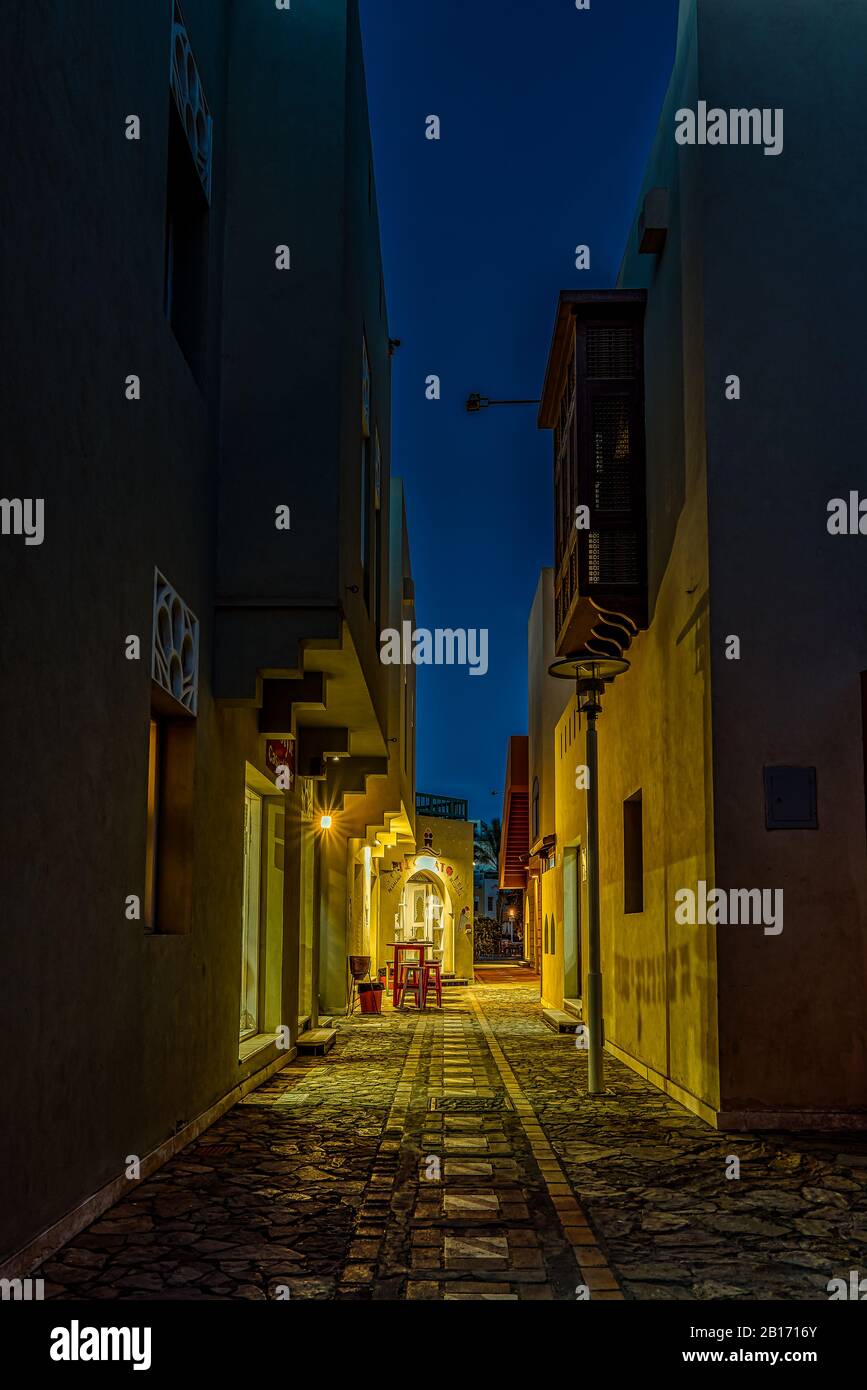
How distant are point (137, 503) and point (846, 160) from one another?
6054 mm

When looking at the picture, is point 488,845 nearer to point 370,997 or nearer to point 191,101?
point 370,997

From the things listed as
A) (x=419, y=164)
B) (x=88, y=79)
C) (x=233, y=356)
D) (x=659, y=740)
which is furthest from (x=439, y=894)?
(x=419, y=164)

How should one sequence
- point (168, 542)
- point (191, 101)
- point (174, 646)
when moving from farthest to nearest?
point (191, 101)
point (174, 646)
point (168, 542)

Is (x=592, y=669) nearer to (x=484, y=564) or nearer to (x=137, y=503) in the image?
(x=137, y=503)

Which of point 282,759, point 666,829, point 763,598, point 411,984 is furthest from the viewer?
point 411,984

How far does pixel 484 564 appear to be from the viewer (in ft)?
464

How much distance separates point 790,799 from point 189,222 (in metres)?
5.71

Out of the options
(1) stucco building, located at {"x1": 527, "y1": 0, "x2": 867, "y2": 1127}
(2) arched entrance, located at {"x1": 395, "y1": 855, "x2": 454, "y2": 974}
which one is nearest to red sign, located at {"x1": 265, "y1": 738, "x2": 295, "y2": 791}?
(1) stucco building, located at {"x1": 527, "y1": 0, "x2": 867, "y2": 1127}

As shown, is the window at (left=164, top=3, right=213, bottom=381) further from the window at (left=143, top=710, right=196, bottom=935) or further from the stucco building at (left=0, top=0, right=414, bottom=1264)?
the window at (left=143, top=710, right=196, bottom=935)

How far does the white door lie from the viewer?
39.7ft

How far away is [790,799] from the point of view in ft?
28.7

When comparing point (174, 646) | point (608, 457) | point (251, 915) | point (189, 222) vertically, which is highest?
point (189, 222)

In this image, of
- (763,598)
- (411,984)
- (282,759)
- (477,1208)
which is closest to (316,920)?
(282,759)

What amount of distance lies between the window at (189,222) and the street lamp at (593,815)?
4056 mm
